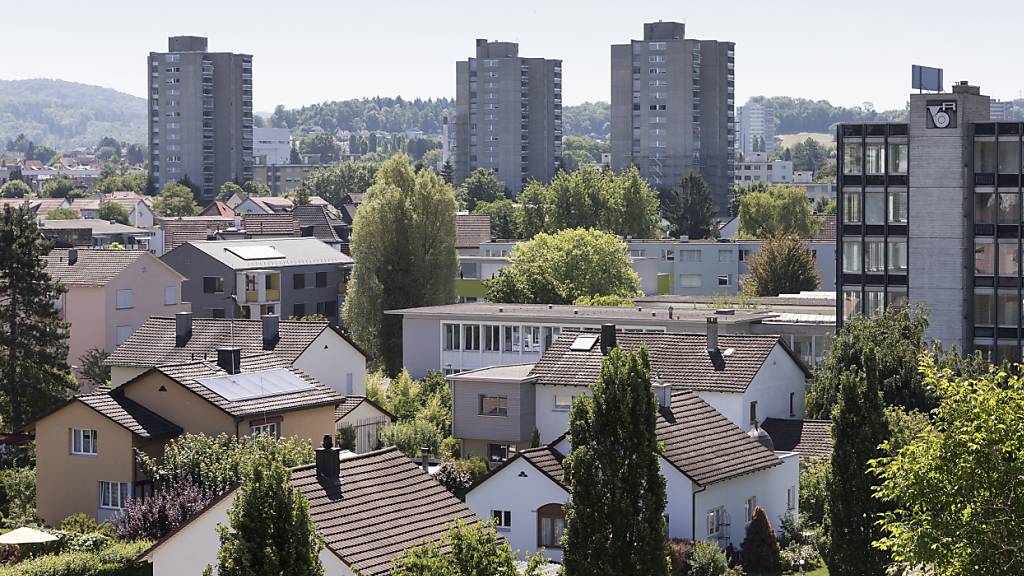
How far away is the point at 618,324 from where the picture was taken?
64.4 m

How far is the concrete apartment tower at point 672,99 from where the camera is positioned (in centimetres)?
19512

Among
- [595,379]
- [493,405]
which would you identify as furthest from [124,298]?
[595,379]

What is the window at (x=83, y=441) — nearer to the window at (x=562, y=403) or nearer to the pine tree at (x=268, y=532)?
the window at (x=562, y=403)

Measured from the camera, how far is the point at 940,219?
63406mm

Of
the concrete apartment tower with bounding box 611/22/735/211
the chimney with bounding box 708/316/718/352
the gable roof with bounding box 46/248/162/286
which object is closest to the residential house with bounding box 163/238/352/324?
the gable roof with bounding box 46/248/162/286

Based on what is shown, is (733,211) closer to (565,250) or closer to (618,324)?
(565,250)

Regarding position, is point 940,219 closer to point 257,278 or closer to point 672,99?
point 257,278

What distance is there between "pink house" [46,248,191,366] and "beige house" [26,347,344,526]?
33349mm

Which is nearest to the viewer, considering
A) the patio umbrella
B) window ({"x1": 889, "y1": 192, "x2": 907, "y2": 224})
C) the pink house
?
the patio umbrella

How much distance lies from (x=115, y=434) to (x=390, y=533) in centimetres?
1352

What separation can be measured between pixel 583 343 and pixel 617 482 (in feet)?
74.1

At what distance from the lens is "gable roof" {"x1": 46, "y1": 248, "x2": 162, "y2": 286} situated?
78125 mm

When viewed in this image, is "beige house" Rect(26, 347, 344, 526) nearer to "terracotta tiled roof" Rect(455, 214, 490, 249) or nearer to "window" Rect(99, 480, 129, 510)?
"window" Rect(99, 480, 129, 510)

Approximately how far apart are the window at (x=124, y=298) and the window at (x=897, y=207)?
117 ft
